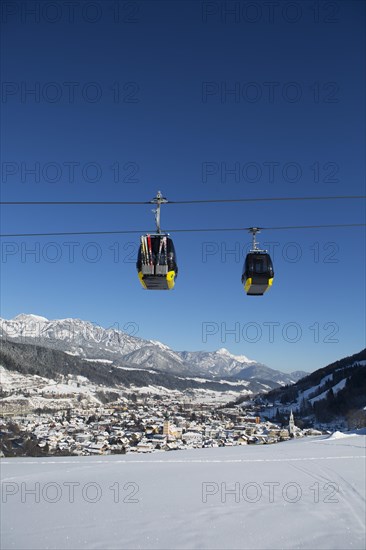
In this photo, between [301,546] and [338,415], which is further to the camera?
[338,415]

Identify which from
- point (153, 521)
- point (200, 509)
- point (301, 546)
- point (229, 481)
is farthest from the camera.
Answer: point (229, 481)

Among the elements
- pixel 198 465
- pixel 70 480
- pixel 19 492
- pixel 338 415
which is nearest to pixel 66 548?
pixel 19 492

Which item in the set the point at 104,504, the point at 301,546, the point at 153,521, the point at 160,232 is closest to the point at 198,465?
the point at 104,504

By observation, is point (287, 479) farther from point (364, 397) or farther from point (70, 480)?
point (364, 397)

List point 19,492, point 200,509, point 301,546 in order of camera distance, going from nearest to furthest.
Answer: point 301,546, point 200,509, point 19,492

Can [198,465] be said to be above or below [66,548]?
below

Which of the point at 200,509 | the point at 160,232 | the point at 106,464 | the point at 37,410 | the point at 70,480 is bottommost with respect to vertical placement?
the point at 37,410
